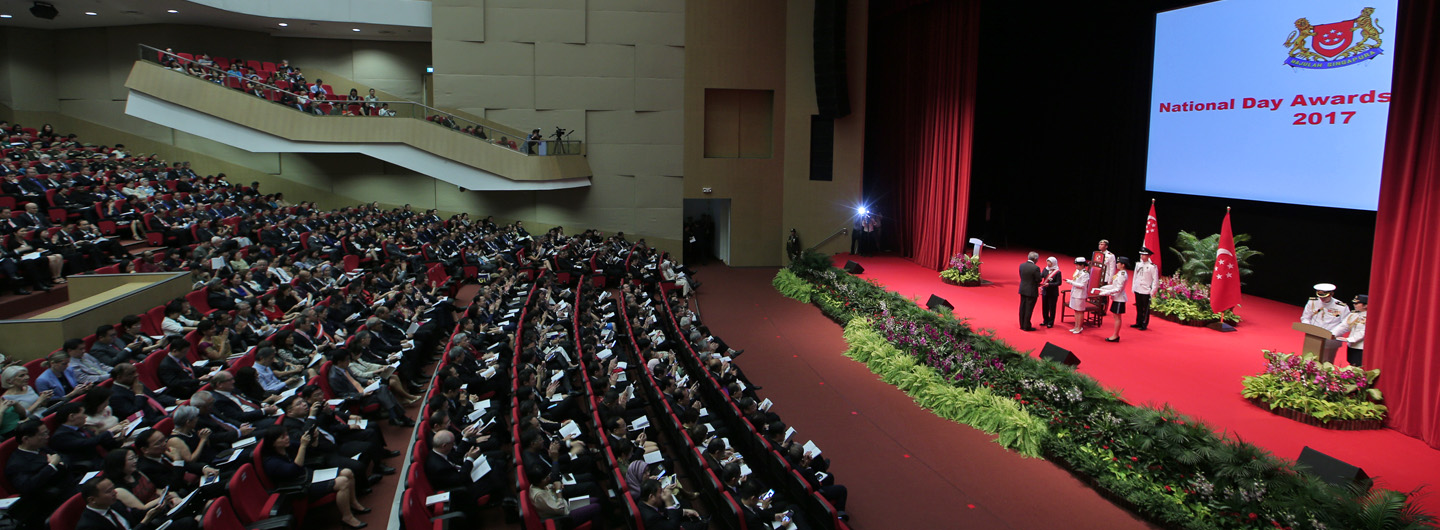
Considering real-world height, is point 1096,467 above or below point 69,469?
below

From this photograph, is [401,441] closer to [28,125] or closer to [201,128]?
[201,128]

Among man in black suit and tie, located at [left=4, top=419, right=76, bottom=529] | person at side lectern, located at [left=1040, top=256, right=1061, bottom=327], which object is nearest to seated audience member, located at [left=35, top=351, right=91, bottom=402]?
man in black suit and tie, located at [left=4, top=419, right=76, bottom=529]

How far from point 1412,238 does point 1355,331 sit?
124 cm

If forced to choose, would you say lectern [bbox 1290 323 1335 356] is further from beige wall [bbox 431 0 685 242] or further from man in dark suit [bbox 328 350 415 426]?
beige wall [bbox 431 0 685 242]

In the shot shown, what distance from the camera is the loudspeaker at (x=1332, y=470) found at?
596 centimetres

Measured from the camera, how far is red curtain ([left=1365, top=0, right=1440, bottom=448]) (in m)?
7.27

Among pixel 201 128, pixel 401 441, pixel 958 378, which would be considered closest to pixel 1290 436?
pixel 958 378

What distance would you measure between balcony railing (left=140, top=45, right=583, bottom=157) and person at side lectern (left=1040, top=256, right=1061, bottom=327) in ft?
41.7

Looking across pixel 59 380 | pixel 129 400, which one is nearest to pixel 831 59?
pixel 129 400

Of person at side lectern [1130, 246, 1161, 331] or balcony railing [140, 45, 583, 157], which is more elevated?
balcony railing [140, 45, 583, 157]

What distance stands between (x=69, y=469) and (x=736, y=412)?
5.13 meters

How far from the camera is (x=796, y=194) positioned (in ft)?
71.2

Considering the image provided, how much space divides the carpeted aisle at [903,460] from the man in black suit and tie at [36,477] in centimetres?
569

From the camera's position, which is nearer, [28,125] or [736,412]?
[736,412]
